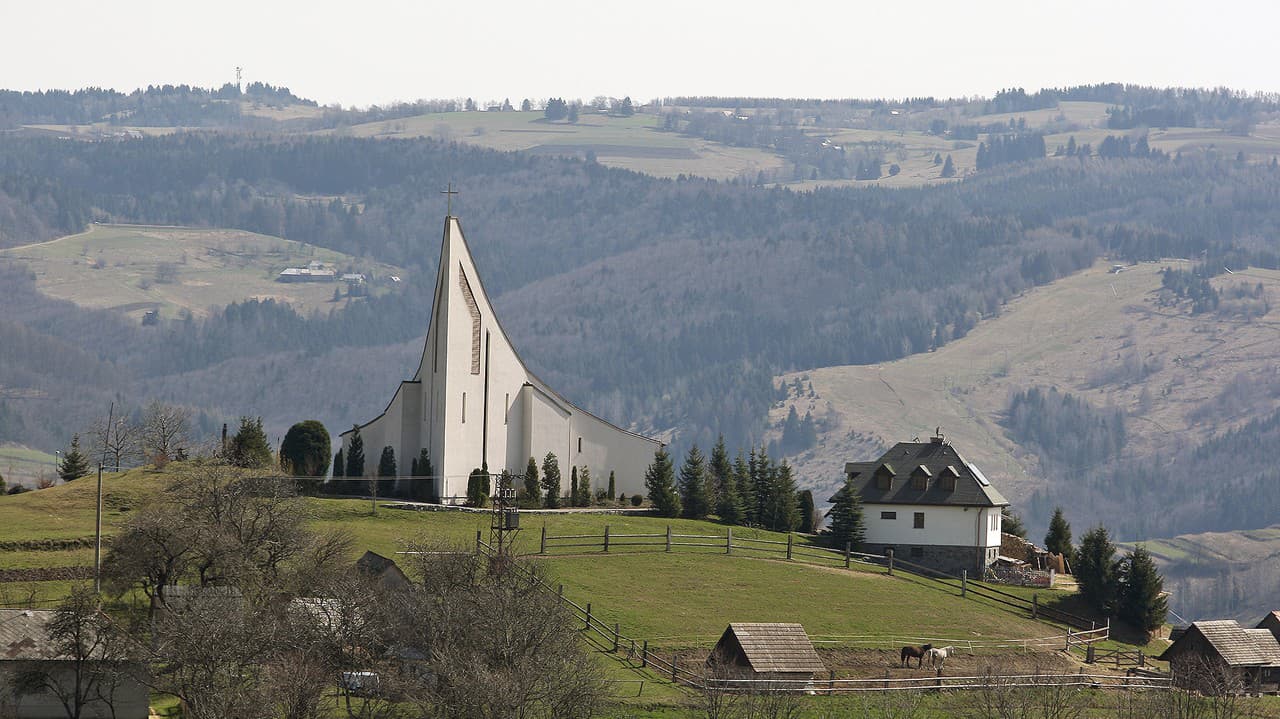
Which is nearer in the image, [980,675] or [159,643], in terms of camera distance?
[159,643]

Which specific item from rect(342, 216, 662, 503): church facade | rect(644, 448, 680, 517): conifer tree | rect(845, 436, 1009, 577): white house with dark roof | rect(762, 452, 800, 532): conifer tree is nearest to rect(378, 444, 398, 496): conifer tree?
rect(342, 216, 662, 503): church facade

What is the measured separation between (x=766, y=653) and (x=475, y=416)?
43455 millimetres

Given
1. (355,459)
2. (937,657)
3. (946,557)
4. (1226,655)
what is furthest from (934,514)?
(355,459)

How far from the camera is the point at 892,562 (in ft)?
302

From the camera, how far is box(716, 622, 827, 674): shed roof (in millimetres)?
65000

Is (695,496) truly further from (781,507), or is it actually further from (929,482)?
(929,482)

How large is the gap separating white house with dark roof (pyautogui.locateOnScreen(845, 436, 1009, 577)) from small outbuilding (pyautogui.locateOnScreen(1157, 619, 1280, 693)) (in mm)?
17777

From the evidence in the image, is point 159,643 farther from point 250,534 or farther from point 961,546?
point 961,546

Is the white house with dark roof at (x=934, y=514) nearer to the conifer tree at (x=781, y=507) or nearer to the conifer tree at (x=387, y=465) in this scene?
the conifer tree at (x=781, y=507)

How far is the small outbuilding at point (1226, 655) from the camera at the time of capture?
2901 inches

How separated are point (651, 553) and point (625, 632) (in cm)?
1645

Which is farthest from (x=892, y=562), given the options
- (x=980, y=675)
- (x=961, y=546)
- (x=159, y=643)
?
(x=159, y=643)

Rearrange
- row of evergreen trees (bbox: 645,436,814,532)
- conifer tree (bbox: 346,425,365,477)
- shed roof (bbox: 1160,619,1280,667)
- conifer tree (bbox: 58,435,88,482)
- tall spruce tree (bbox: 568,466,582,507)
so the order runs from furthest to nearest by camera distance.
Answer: conifer tree (bbox: 346,425,365,477) → tall spruce tree (bbox: 568,466,582,507) → row of evergreen trees (bbox: 645,436,814,532) → conifer tree (bbox: 58,435,88,482) → shed roof (bbox: 1160,619,1280,667)

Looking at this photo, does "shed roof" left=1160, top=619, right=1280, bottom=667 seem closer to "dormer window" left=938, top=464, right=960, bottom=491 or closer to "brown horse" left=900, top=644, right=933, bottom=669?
"brown horse" left=900, top=644, right=933, bottom=669
